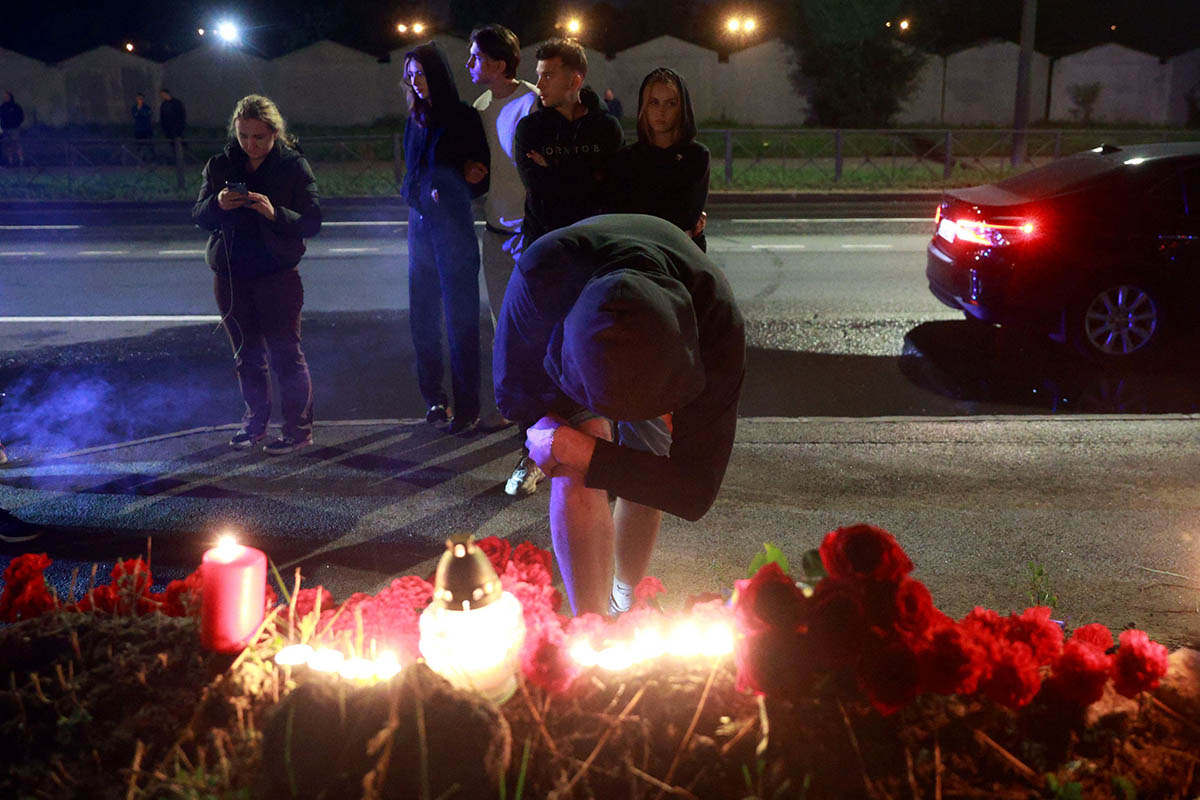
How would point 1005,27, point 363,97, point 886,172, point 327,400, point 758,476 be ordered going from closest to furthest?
point 758,476 < point 327,400 < point 886,172 < point 363,97 < point 1005,27

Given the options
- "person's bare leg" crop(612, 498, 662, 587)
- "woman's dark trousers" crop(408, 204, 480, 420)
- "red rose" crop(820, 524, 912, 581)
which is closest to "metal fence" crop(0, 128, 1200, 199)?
"woman's dark trousers" crop(408, 204, 480, 420)

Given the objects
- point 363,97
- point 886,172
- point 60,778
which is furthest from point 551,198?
point 363,97

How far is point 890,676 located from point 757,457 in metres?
3.57

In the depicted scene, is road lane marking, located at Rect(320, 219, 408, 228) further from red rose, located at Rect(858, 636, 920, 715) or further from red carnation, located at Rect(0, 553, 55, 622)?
red rose, located at Rect(858, 636, 920, 715)

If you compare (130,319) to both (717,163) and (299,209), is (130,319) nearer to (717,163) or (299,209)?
(299,209)

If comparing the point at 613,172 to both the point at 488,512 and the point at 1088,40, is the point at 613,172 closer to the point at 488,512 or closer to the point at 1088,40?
the point at 488,512

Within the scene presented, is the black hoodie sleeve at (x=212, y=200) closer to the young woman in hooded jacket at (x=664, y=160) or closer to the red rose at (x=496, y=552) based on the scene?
the young woman in hooded jacket at (x=664, y=160)

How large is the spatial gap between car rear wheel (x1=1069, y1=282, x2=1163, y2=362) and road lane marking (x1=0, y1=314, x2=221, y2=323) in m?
6.72

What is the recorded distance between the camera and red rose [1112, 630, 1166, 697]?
7.29 feet

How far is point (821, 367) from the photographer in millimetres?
7602

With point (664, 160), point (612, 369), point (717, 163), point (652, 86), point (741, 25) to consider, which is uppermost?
point (741, 25)

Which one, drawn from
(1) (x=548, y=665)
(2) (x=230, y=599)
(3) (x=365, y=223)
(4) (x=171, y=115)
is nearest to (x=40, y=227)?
(3) (x=365, y=223)

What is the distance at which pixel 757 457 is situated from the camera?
18.1 feet

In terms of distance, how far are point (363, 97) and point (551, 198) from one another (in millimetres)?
33701
